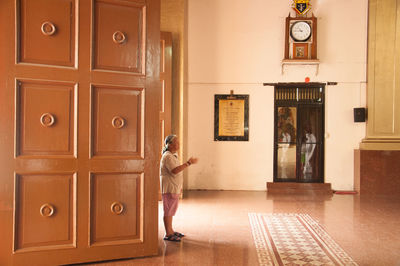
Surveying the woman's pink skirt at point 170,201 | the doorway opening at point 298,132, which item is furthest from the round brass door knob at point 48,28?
the doorway opening at point 298,132

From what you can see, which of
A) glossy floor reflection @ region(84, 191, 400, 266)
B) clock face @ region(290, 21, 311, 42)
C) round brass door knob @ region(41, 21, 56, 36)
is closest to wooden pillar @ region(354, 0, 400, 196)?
glossy floor reflection @ region(84, 191, 400, 266)

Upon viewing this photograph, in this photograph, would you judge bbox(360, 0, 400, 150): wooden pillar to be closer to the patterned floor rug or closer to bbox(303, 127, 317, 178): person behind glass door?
bbox(303, 127, 317, 178): person behind glass door

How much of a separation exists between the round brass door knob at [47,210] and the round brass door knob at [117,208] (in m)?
0.51

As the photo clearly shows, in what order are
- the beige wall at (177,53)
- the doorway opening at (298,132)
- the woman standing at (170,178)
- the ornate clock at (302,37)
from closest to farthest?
the woman standing at (170,178) → the beige wall at (177,53) → the ornate clock at (302,37) → the doorway opening at (298,132)

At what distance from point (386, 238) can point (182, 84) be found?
4.16 metres

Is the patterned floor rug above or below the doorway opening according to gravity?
below

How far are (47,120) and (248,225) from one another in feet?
9.40

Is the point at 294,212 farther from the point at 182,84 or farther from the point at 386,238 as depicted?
the point at 182,84

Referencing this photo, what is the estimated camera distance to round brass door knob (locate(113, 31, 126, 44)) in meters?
3.06

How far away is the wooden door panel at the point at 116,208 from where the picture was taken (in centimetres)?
299

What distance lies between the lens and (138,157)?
10.3 feet

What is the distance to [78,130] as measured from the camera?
9.63ft

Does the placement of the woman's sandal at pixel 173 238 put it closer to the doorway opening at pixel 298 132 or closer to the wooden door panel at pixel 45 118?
the wooden door panel at pixel 45 118

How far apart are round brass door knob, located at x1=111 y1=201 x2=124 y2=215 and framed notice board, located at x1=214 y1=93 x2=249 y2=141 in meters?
4.57
